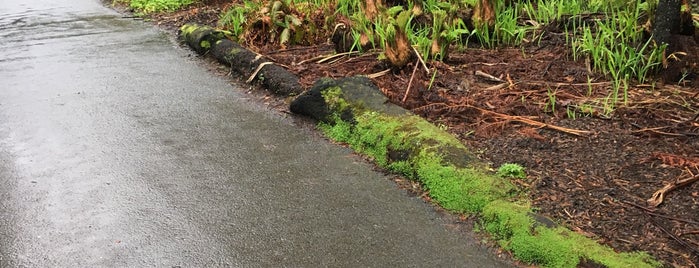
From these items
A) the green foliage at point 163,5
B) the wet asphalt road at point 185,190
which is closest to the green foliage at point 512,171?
the wet asphalt road at point 185,190

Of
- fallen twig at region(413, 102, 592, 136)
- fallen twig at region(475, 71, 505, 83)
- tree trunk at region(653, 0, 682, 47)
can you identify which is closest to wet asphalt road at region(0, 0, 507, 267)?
fallen twig at region(413, 102, 592, 136)

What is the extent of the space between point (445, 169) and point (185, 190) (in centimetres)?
157

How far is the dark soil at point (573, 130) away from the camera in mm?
2693

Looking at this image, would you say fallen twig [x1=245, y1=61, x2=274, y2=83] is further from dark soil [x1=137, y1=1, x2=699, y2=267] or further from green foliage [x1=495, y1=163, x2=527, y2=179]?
green foliage [x1=495, y1=163, x2=527, y2=179]

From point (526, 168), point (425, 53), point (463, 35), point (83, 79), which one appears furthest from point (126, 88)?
point (526, 168)

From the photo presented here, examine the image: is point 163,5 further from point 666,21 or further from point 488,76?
Result: point 666,21

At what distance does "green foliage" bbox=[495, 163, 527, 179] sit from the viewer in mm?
3166

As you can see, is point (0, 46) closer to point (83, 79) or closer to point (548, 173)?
point (83, 79)

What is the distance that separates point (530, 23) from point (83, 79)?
4723 mm

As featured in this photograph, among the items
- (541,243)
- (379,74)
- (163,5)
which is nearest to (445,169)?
(541,243)

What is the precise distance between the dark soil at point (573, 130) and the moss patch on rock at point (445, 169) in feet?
0.44

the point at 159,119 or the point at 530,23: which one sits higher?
the point at 530,23

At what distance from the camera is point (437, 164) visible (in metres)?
3.33

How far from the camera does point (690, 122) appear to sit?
3562 millimetres
